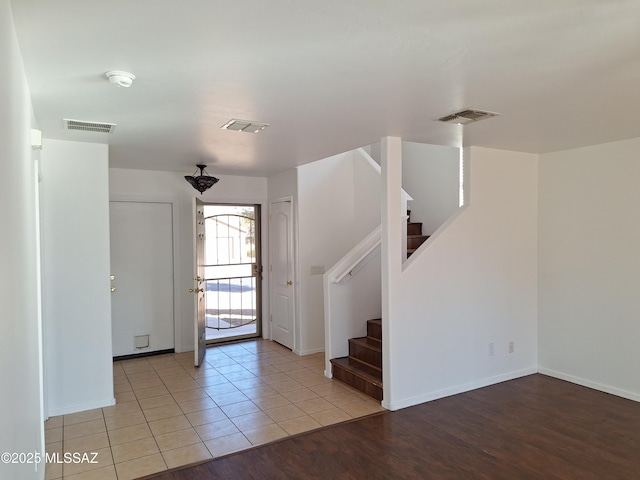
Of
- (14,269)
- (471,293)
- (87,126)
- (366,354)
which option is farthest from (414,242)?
(14,269)

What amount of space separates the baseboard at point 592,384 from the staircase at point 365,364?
1.87 metres

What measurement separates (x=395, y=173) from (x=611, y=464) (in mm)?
2608

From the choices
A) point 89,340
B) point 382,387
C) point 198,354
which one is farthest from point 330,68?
point 198,354

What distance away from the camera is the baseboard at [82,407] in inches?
149

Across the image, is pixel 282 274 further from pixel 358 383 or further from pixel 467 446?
pixel 467 446

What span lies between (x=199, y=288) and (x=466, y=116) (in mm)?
3609

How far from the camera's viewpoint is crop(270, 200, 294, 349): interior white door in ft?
18.9

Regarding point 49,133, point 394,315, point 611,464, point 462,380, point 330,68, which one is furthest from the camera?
point 462,380

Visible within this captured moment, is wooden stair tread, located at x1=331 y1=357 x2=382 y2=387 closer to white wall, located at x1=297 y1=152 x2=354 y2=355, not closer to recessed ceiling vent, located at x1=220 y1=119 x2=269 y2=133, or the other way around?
white wall, located at x1=297 y1=152 x2=354 y2=355

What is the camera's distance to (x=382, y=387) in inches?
155

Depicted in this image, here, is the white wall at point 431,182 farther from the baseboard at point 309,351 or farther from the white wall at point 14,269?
the white wall at point 14,269

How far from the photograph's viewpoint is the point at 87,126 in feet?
10.6

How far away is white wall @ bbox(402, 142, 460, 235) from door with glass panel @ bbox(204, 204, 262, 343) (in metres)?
2.43

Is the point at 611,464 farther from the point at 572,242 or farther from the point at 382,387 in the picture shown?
the point at 572,242
